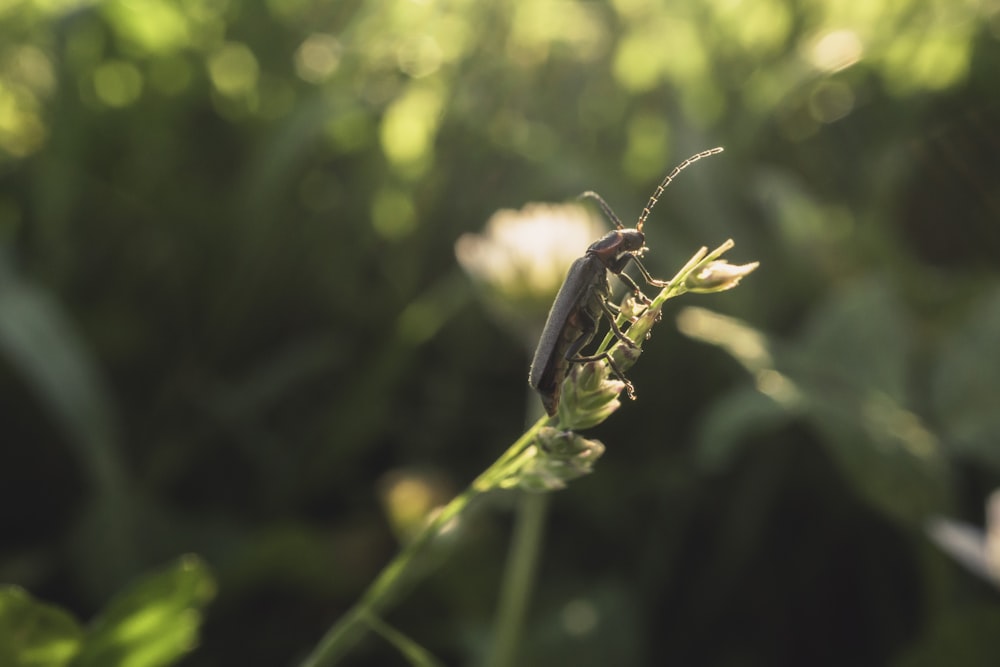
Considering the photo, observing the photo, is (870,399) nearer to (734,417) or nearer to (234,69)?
(734,417)

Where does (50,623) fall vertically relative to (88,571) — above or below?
below

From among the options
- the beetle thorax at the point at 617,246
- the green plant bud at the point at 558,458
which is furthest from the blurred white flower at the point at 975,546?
the green plant bud at the point at 558,458

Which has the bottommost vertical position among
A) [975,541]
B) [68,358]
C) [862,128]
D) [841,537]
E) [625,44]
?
[975,541]

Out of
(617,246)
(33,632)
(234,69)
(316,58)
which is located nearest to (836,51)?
(316,58)

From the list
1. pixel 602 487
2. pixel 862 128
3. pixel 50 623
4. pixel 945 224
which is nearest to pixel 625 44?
pixel 862 128

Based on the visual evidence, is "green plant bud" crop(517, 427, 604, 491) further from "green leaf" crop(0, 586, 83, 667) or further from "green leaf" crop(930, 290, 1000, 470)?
"green leaf" crop(930, 290, 1000, 470)

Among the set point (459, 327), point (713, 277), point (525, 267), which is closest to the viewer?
point (713, 277)

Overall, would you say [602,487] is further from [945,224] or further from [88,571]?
[945,224]
